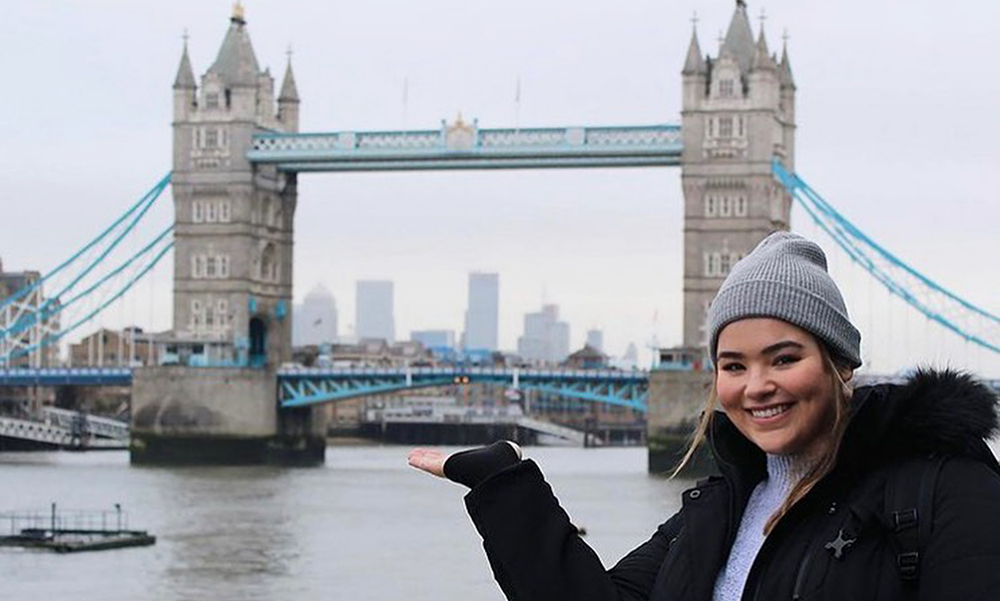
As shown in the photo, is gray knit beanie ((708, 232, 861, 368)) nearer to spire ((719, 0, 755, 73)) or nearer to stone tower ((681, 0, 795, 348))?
stone tower ((681, 0, 795, 348))

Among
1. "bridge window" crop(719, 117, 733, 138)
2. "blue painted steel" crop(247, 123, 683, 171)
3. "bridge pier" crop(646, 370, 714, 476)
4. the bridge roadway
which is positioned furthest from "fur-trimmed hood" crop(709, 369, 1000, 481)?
the bridge roadway

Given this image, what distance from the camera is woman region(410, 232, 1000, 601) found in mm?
1952

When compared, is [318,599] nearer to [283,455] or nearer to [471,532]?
[471,532]

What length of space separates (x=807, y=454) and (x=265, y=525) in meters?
25.2

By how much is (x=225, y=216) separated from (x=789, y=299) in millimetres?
46217

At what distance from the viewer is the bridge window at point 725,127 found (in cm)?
4438

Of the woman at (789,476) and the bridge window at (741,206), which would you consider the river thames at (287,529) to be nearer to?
the bridge window at (741,206)

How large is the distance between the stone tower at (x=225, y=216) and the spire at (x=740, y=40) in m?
10.7

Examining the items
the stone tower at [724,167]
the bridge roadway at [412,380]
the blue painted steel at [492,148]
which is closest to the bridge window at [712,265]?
the stone tower at [724,167]

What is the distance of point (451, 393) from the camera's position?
102 meters

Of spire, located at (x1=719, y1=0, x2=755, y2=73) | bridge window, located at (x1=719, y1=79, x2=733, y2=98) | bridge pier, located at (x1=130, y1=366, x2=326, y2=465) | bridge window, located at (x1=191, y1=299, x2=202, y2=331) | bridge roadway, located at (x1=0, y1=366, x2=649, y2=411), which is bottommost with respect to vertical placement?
bridge pier, located at (x1=130, y1=366, x2=326, y2=465)

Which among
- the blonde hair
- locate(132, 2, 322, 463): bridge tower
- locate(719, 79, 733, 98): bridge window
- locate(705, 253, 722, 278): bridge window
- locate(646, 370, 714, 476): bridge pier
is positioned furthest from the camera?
A: locate(132, 2, 322, 463): bridge tower

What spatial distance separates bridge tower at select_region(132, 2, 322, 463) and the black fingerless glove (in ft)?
143

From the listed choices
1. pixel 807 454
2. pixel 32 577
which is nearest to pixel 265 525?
pixel 32 577
